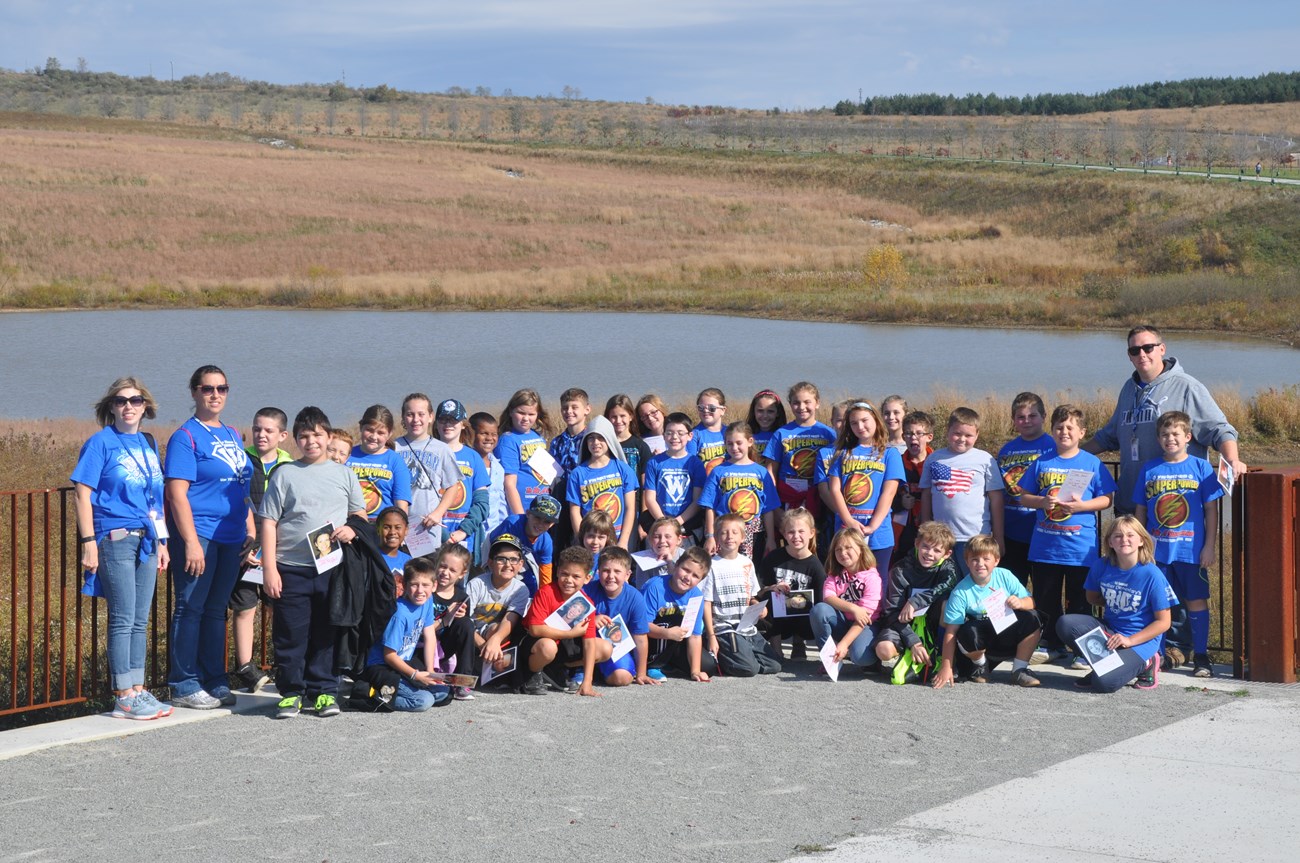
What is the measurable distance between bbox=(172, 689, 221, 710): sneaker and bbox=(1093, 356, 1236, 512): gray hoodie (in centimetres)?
553

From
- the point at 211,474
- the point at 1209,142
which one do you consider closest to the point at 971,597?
the point at 211,474

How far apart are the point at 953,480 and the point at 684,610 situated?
6.20 ft

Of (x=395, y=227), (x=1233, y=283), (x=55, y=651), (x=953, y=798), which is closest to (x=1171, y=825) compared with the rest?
(x=953, y=798)

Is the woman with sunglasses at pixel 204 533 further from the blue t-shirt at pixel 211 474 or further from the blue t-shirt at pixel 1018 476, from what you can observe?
the blue t-shirt at pixel 1018 476

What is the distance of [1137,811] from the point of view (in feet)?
19.4

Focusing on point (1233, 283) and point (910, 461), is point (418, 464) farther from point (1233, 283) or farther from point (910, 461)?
point (1233, 283)

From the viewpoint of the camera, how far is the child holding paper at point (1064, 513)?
342 inches

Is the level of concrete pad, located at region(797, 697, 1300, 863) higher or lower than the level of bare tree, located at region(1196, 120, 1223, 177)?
lower

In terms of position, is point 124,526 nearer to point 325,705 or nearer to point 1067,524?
point 325,705

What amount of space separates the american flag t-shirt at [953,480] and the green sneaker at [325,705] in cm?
391

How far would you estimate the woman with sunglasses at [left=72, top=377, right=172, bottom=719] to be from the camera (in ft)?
24.0

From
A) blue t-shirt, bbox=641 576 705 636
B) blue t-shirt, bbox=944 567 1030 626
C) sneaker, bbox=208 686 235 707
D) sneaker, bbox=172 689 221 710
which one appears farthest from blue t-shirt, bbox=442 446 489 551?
blue t-shirt, bbox=944 567 1030 626

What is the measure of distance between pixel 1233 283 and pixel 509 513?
1862 inches

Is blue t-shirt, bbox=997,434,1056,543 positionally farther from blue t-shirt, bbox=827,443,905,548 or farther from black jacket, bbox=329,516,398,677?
black jacket, bbox=329,516,398,677
